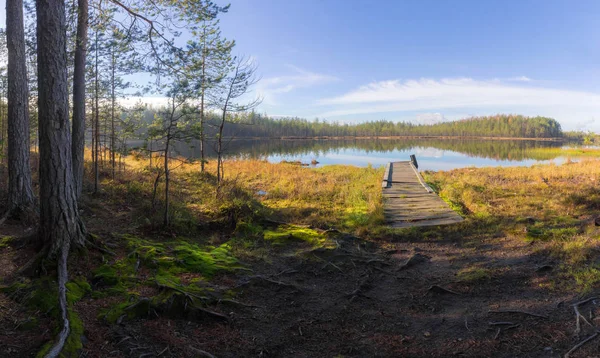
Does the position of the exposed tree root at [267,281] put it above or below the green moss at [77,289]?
below

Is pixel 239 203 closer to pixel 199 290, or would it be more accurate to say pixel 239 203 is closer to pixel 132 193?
pixel 199 290

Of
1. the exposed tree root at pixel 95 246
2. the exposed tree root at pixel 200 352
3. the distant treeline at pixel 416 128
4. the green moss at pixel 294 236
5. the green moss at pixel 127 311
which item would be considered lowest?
the exposed tree root at pixel 200 352

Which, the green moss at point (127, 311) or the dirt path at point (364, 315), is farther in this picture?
the green moss at point (127, 311)

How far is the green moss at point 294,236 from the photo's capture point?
7.60 m

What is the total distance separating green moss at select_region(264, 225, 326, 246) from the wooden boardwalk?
7.51 feet

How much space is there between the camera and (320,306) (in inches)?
191

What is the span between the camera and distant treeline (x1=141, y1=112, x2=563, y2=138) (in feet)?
433

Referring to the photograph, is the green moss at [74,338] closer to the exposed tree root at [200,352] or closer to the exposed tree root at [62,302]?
the exposed tree root at [62,302]

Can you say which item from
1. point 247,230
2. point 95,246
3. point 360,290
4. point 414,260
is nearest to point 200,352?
point 360,290

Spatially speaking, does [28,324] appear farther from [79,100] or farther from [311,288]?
[79,100]

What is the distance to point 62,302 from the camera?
3631 mm

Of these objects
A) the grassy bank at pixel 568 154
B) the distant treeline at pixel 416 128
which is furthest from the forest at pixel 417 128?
the grassy bank at pixel 568 154

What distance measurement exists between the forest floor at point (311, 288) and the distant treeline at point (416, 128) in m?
110

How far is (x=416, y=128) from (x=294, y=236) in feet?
542
